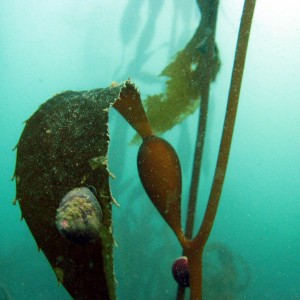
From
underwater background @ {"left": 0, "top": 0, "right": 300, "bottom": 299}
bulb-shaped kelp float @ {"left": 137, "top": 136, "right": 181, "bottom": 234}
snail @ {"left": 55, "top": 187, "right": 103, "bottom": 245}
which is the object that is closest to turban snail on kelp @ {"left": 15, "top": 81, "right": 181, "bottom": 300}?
snail @ {"left": 55, "top": 187, "right": 103, "bottom": 245}

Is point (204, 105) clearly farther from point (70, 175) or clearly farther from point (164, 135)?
point (164, 135)

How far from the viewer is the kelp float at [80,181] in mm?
569

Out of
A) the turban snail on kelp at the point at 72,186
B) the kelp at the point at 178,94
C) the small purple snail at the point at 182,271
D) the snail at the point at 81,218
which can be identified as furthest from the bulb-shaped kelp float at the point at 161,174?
the kelp at the point at 178,94

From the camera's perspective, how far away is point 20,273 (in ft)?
33.9

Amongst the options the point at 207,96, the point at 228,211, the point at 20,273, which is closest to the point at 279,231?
the point at 228,211

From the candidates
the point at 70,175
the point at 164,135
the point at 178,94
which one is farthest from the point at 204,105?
the point at 164,135

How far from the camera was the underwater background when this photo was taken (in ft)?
29.9

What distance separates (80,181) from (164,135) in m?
13.5

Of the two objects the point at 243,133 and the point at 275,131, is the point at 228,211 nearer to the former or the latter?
the point at 243,133

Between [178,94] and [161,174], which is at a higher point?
[178,94]

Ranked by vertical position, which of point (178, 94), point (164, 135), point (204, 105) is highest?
point (178, 94)

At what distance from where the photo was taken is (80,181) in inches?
23.8

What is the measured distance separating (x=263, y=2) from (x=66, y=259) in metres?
13.7

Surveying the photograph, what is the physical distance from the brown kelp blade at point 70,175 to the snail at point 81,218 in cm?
2
